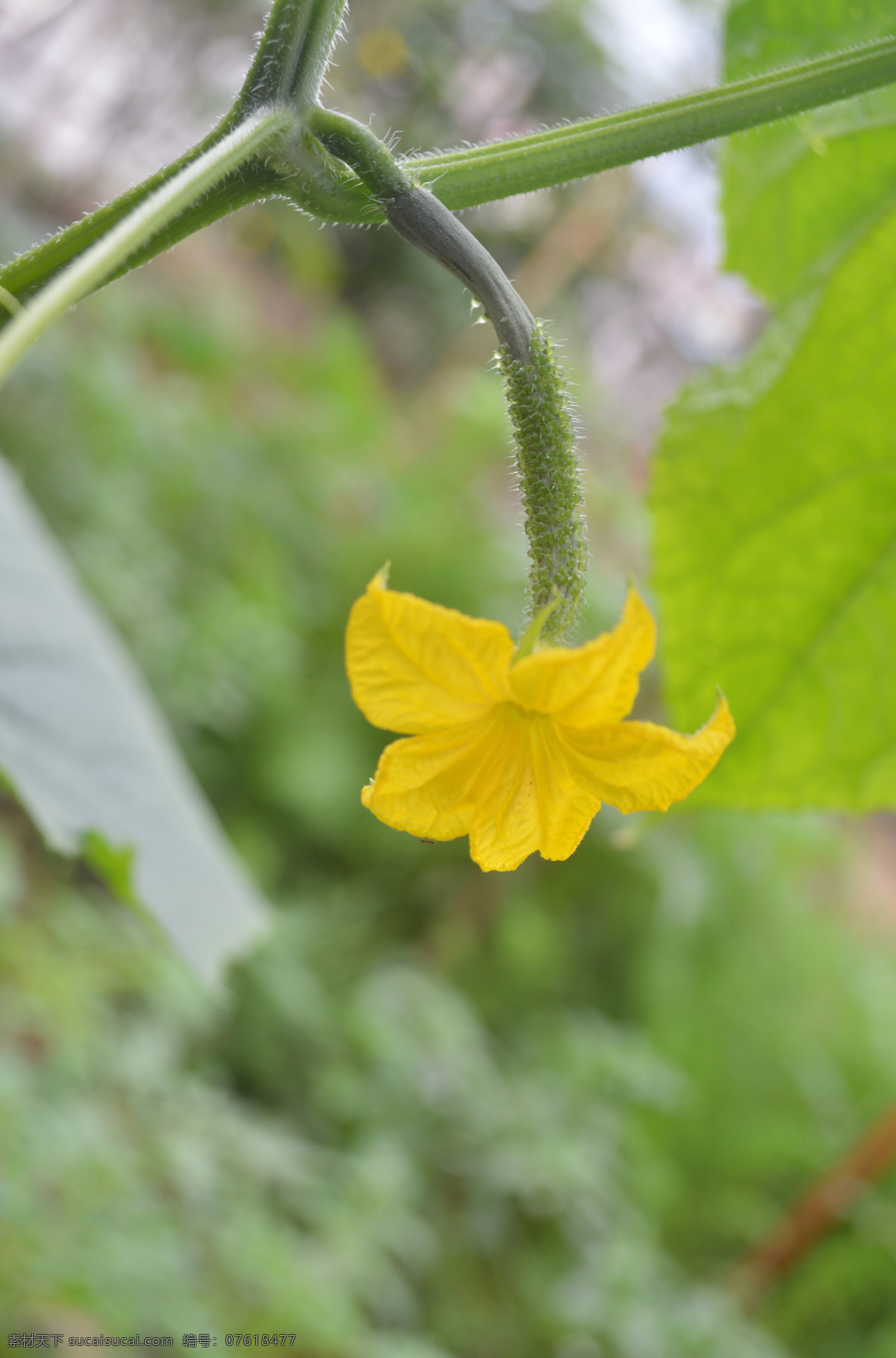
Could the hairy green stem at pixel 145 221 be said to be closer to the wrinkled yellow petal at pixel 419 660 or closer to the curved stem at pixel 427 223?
the curved stem at pixel 427 223

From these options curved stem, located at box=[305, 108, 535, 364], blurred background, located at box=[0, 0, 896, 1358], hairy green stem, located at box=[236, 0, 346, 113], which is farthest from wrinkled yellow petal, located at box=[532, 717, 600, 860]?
blurred background, located at box=[0, 0, 896, 1358]

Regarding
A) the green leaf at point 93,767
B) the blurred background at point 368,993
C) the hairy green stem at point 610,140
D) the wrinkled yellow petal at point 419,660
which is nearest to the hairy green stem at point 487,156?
the hairy green stem at point 610,140

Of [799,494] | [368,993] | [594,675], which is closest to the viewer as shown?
[594,675]

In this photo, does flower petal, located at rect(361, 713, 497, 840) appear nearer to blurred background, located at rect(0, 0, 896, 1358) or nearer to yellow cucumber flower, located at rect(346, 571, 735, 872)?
yellow cucumber flower, located at rect(346, 571, 735, 872)

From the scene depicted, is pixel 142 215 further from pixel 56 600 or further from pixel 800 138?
pixel 56 600

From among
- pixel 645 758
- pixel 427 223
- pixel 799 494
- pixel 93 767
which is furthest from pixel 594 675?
pixel 93 767

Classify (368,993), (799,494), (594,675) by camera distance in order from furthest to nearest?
(368,993) → (799,494) → (594,675)

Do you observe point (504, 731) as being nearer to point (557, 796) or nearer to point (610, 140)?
point (557, 796)

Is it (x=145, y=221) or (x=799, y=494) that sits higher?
(x=799, y=494)
